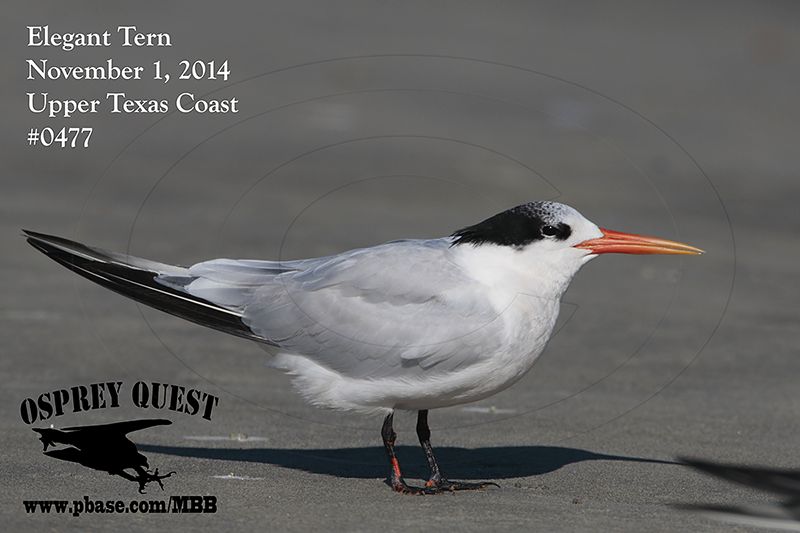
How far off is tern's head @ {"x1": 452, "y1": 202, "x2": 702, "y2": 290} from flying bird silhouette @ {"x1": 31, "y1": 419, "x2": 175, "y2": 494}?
1.54 meters

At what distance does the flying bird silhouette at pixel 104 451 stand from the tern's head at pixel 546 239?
5.05 feet

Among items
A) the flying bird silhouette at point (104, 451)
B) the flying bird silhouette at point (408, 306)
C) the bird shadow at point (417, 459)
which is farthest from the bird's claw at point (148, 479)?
the flying bird silhouette at point (408, 306)

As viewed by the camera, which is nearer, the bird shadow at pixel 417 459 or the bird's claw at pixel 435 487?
the bird's claw at pixel 435 487

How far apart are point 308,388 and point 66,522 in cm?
129

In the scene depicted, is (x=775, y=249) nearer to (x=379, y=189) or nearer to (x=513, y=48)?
(x=379, y=189)

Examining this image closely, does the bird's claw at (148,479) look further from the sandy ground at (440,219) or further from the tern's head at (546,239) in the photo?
the tern's head at (546,239)

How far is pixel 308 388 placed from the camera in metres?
5.11

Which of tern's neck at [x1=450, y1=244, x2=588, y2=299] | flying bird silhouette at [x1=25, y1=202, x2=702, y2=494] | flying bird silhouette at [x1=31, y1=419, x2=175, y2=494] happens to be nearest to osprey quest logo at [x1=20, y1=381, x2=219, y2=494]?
flying bird silhouette at [x1=31, y1=419, x2=175, y2=494]

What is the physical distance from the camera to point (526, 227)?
197 inches

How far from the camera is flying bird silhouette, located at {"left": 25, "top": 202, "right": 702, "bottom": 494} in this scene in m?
4.86

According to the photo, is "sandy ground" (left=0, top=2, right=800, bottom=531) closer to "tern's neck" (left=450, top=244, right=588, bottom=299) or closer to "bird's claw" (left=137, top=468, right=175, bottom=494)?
"bird's claw" (left=137, top=468, right=175, bottom=494)

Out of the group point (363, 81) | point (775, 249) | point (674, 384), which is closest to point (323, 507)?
point (674, 384)

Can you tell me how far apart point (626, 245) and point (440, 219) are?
590 centimetres

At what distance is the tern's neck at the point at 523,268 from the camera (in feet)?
16.3
